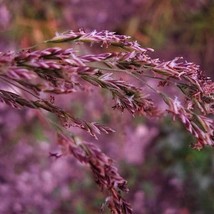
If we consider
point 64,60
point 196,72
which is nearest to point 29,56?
point 64,60

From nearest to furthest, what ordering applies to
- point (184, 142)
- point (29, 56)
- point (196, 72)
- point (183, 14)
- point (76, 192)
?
point (29, 56) < point (196, 72) < point (76, 192) < point (184, 142) < point (183, 14)

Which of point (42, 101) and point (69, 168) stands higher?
point (42, 101)

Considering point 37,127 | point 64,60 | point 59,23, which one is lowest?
point 37,127

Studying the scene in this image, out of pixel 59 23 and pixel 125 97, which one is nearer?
pixel 125 97

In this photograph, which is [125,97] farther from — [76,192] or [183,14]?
[183,14]

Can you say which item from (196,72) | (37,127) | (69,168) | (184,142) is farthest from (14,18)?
(196,72)

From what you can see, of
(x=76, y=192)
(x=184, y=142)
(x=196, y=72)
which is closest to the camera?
(x=196, y=72)

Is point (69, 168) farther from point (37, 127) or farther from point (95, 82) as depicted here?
point (95, 82)
